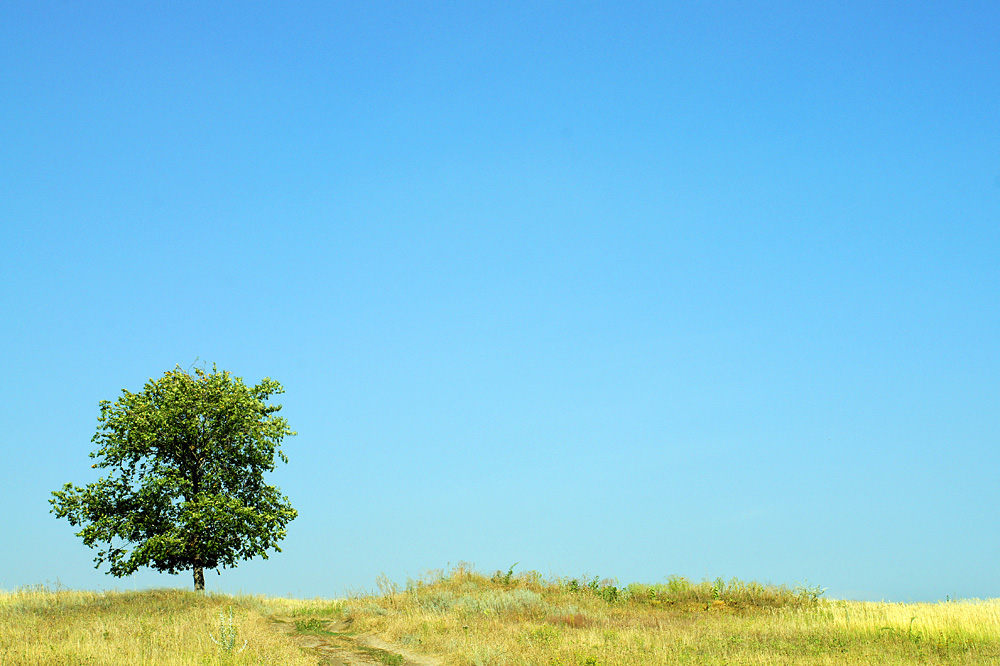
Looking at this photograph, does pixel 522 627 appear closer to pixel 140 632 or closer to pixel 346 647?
pixel 346 647

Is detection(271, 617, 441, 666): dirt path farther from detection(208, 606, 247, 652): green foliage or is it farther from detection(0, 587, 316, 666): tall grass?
detection(208, 606, 247, 652): green foliage

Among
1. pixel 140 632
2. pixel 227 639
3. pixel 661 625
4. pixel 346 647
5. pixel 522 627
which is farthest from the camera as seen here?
pixel 661 625

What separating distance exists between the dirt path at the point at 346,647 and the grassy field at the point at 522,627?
150 millimetres

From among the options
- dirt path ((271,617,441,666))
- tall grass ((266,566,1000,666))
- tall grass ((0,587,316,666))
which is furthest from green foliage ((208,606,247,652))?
tall grass ((266,566,1000,666))

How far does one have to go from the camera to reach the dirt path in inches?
724

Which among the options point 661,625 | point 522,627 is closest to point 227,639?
point 522,627

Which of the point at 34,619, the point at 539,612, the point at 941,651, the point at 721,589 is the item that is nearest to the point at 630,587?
the point at 721,589

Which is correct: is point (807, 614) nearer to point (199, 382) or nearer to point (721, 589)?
point (721, 589)

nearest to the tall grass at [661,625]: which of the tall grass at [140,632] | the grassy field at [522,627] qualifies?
the grassy field at [522,627]

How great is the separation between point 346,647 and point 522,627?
4932mm

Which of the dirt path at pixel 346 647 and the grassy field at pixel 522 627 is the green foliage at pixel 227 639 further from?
the dirt path at pixel 346 647

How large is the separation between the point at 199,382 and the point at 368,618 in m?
13.6

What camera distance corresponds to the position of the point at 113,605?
25.1 m

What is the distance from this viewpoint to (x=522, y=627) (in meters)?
21.4
